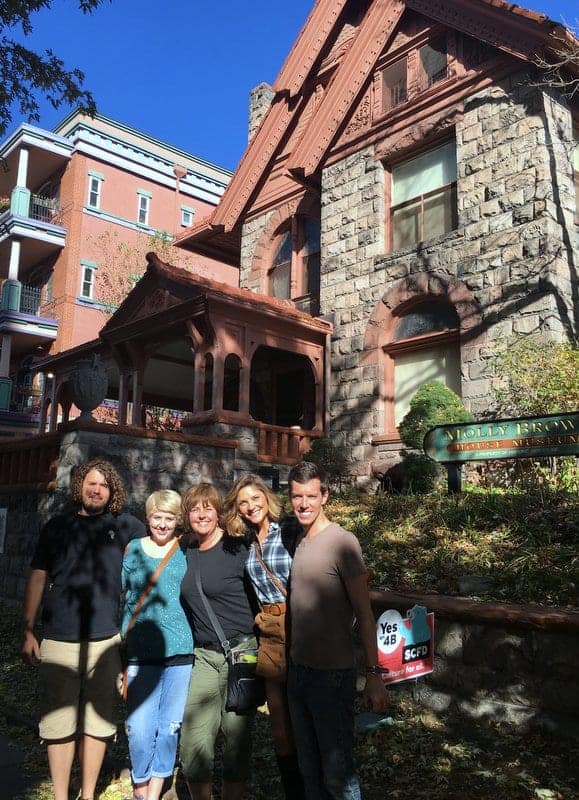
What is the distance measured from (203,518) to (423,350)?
9033 mm

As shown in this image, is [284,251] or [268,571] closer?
[268,571]

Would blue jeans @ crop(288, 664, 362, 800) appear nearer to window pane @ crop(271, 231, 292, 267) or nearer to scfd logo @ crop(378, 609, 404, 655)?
scfd logo @ crop(378, 609, 404, 655)

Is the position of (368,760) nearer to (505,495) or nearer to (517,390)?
(505,495)

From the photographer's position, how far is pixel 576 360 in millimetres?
9156

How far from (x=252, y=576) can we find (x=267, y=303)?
385 inches

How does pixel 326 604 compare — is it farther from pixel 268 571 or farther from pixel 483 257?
pixel 483 257

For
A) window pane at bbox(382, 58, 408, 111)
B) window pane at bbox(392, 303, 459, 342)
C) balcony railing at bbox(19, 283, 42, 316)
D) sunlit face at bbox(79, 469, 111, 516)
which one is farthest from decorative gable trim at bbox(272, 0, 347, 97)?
balcony railing at bbox(19, 283, 42, 316)

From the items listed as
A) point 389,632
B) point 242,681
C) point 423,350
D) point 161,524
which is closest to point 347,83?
point 423,350

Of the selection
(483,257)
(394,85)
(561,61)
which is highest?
(394,85)

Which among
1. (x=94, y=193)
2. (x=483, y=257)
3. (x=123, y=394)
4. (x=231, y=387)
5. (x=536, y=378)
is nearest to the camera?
(x=536, y=378)

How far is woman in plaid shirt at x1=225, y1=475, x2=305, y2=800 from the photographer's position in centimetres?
347

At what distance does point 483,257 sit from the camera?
36.7ft

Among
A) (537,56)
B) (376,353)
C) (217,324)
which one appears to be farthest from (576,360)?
(217,324)

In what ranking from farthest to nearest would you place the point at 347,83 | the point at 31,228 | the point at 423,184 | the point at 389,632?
the point at 31,228 < the point at 347,83 < the point at 423,184 < the point at 389,632
